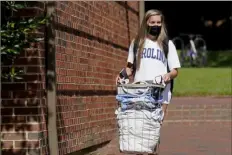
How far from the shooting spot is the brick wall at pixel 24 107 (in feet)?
20.0

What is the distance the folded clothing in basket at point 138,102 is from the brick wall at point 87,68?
1503mm

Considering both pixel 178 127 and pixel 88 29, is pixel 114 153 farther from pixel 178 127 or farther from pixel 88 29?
Result: pixel 178 127

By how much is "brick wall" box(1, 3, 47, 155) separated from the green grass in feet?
27.2

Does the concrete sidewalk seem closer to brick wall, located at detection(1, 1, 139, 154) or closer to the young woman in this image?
brick wall, located at detection(1, 1, 139, 154)

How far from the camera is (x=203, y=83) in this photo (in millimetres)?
15531

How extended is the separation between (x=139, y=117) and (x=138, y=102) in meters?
0.13

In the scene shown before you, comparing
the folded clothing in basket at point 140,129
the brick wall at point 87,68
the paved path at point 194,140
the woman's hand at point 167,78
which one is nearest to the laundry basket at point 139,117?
the folded clothing in basket at point 140,129

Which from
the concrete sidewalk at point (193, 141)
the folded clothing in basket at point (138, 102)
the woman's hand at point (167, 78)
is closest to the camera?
the folded clothing in basket at point (138, 102)

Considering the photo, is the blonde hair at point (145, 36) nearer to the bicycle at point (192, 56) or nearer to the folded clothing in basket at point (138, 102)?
the folded clothing in basket at point (138, 102)

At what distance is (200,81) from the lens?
15.8 meters

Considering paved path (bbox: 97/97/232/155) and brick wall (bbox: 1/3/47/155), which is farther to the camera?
paved path (bbox: 97/97/232/155)

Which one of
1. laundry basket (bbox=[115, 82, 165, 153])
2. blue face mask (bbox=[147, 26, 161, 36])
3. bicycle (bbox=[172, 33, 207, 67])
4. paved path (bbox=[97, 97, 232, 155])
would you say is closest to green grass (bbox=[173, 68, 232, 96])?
paved path (bbox=[97, 97, 232, 155])

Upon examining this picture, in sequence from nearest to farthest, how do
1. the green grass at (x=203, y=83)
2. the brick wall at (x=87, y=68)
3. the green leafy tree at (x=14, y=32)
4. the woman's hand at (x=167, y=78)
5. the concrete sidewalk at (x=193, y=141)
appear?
1. the green leafy tree at (x=14, y=32)
2. the woman's hand at (x=167, y=78)
3. the brick wall at (x=87, y=68)
4. the concrete sidewalk at (x=193, y=141)
5. the green grass at (x=203, y=83)

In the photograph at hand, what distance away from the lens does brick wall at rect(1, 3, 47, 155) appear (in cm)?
610
